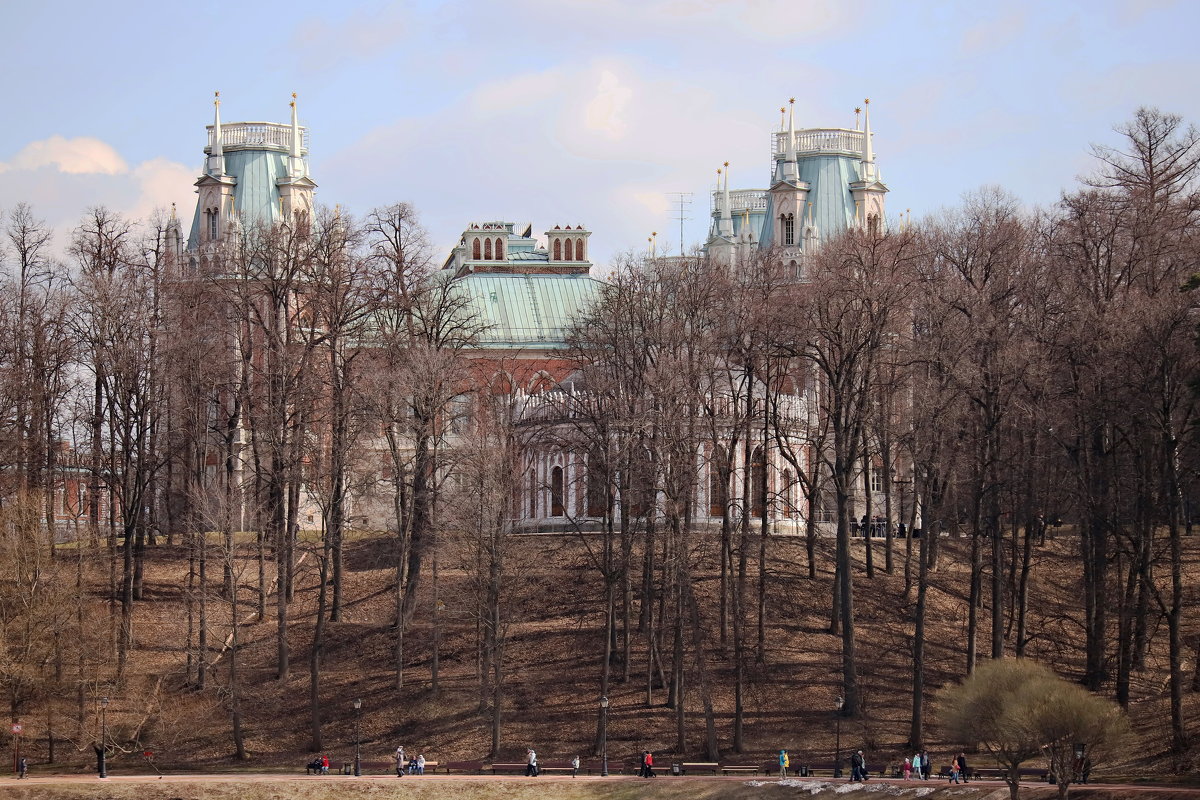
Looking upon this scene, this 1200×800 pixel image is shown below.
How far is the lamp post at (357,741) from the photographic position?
53312 mm

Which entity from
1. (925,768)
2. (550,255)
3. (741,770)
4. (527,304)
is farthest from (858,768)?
(550,255)

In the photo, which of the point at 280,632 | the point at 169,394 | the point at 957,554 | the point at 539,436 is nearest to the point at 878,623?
the point at 957,554

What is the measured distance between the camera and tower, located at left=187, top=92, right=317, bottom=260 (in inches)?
4119

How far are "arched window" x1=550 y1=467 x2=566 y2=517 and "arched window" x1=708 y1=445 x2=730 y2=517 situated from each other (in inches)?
249

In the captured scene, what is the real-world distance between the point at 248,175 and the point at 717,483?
45318 millimetres

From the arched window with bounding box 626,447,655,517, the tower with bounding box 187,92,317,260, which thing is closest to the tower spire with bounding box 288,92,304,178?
the tower with bounding box 187,92,317,260

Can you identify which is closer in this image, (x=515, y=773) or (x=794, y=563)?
(x=515, y=773)

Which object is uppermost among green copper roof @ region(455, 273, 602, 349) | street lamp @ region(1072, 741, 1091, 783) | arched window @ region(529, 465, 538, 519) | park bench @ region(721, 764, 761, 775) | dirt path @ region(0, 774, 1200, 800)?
green copper roof @ region(455, 273, 602, 349)

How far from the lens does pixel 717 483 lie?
6975 cm

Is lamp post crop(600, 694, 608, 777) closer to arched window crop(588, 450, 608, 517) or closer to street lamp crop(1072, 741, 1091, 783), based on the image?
arched window crop(588, 450, 608, 517)

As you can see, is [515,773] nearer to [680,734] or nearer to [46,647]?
[680,734]

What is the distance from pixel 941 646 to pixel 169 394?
2749cm

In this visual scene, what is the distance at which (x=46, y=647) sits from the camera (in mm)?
56562

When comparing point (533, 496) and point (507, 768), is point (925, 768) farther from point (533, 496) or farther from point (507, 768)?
point (533, 496)
